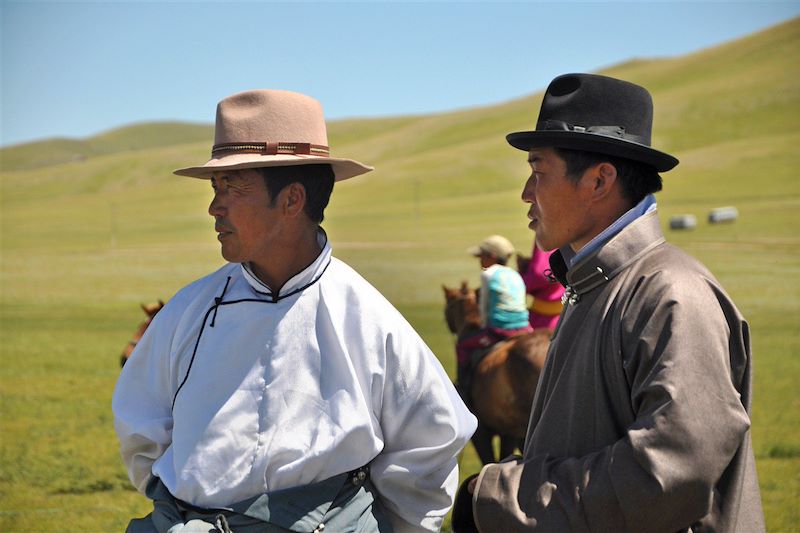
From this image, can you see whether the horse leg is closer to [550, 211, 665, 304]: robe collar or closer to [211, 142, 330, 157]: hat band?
[211, 142, 330, 157]: hat band

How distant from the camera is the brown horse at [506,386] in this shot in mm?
7137

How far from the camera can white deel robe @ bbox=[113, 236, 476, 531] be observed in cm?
302

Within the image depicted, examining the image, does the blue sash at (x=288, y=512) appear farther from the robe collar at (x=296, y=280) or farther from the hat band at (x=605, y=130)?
the hat band at (x=605, y=130)

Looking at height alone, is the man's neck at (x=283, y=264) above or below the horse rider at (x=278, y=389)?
above

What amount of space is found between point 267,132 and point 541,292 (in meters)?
4.96

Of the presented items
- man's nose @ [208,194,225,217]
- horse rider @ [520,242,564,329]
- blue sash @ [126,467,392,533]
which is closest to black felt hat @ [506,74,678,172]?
man's nose @ [208,194,225,217]

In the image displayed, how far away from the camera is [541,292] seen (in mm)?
7965

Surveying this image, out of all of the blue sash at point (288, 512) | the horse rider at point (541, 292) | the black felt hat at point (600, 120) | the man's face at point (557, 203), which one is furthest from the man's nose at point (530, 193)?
the horse rider at point (541, 292)

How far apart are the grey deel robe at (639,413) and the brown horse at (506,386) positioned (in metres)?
4.42

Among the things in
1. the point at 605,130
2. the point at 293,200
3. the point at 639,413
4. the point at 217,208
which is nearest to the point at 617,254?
the point at 605,130

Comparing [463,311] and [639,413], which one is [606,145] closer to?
[639,413]

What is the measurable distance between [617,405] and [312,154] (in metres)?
1.49

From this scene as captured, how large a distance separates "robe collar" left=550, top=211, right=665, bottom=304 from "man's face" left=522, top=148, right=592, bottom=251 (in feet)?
0.36

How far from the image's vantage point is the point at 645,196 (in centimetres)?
273
